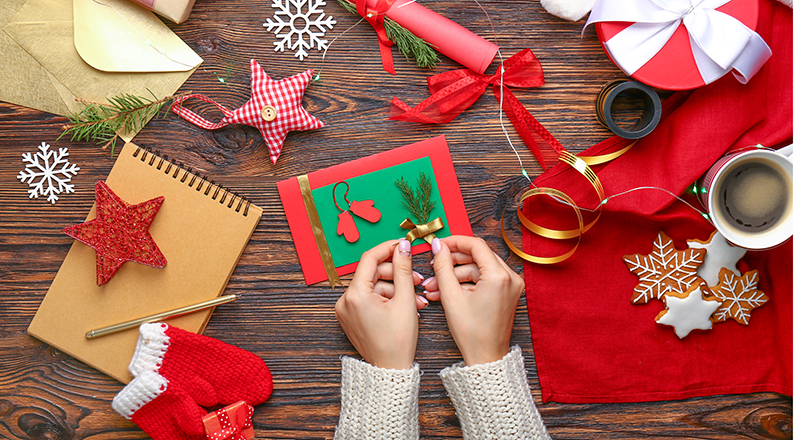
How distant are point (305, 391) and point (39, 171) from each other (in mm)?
992

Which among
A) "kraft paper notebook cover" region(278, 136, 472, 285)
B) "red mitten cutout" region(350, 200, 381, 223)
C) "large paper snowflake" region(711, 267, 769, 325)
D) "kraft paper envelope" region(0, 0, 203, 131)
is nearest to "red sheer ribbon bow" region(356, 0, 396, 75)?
"kraft paper notebook cover" region(278, 136, 472, 285)

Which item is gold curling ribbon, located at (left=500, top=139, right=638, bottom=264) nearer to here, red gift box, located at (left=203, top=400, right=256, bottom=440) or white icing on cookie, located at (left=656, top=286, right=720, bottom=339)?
white icing on cookie, located at (left=656, top=286, right=720, bottom=339)

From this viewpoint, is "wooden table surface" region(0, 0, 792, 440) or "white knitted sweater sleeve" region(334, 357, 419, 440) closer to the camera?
"white knitted sweater sleeve" region(334, 357, 419, 440)

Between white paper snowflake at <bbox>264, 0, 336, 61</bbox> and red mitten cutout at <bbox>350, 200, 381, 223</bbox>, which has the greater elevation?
white paper snowflake at <bbox>264, 0, 336, 61</bbox>

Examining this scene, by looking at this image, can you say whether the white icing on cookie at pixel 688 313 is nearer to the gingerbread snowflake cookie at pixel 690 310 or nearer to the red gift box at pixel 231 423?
the gingerbread snowflake cookie at pixel 690 310

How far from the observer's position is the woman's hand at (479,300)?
1.07 meters

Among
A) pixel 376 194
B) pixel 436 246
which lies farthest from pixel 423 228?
pixel 376 194

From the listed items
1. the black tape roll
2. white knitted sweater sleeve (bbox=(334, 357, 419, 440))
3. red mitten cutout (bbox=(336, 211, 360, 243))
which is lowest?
white knitted sweater sleeve (bbox=(334, 357, 419, 440))

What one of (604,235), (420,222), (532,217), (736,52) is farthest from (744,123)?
(420,222)

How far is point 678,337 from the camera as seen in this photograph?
1.14 meters

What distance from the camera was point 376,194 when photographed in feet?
3.78

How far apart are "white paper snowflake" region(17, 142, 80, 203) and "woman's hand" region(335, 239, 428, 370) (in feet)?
2.80

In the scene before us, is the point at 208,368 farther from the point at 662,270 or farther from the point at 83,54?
the point at 662,270

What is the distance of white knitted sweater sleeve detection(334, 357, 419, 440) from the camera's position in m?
1.04
